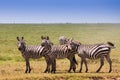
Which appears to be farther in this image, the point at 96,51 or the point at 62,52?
the point at 62,52

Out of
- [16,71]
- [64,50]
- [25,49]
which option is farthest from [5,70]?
[64,50]

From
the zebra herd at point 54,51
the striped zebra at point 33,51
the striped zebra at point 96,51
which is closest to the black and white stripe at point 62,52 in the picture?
the zebra herd at point 54,51

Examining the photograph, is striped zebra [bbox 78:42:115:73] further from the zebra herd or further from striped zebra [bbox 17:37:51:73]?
striped zebra [bbox 17:37:51:73]

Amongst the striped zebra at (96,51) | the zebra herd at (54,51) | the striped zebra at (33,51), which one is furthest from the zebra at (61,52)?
the striped zebra at (96,51)

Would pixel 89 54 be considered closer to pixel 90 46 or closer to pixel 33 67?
pixel 90 46

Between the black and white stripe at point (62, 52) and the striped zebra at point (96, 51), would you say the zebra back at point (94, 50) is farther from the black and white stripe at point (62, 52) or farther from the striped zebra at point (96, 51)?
the black and white stripe at point (62, 52)

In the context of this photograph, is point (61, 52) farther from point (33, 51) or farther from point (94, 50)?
point (94, 50)

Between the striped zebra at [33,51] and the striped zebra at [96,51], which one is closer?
the striped zebra at [33,51]

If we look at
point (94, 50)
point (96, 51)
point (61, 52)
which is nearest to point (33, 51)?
point (61, 52)

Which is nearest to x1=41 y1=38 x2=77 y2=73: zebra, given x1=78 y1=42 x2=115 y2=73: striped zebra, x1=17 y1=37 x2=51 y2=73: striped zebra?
x1=17 y1=37 x2=51 y2=73: striped zebra

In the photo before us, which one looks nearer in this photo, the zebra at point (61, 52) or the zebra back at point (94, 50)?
the zebra at point (61, 52)

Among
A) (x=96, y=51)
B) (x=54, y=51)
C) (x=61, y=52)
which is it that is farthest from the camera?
(x=61, y=52)

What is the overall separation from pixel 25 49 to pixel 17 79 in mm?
3539

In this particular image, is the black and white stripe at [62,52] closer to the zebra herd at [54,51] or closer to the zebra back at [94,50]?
the zebra herd at [54,51]
